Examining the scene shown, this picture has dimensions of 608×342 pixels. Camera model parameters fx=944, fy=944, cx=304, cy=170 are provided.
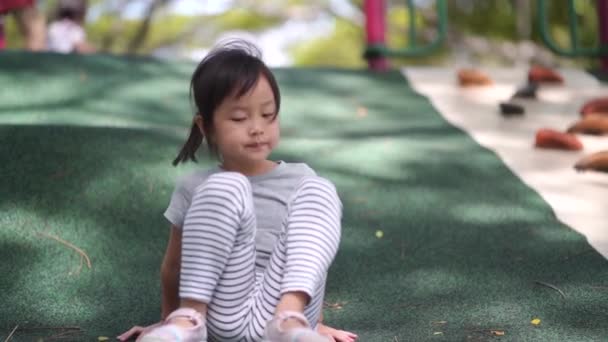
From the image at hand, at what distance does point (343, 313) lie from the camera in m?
2.19

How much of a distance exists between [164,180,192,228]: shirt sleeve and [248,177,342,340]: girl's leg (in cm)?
20

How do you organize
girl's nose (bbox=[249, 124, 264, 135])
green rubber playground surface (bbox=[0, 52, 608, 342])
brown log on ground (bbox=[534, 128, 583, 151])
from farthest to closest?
brown log on ground (bbox=[534, 128, 583, 151]), green rubber playground surface (bbox=[0, 52, 608, 342]), girl's nose (bbox=[249, 124, 264, 135])

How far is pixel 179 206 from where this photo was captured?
73.4 inches

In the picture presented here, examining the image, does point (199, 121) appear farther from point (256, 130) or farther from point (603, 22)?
point (603, 22)

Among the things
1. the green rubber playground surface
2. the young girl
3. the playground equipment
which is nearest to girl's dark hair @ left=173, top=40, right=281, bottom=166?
the young girl

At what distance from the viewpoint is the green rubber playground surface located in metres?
2.10

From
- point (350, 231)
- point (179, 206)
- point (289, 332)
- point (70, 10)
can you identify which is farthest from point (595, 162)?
point (70, 10)

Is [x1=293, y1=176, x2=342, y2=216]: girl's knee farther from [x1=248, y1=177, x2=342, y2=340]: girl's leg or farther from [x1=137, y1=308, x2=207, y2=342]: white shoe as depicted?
[x1=137, y1=308, x2=207, y2=342]: white shoe

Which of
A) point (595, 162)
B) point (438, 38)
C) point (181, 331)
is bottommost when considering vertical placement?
point (438, 38)

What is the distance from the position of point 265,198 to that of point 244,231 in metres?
0.19

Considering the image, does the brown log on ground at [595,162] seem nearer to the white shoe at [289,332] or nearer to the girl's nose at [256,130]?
the girl's nose at [256,130]

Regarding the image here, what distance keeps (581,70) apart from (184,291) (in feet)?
12.3

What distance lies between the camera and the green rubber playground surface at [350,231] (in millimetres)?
2102

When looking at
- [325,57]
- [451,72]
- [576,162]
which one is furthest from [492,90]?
[325,57]
